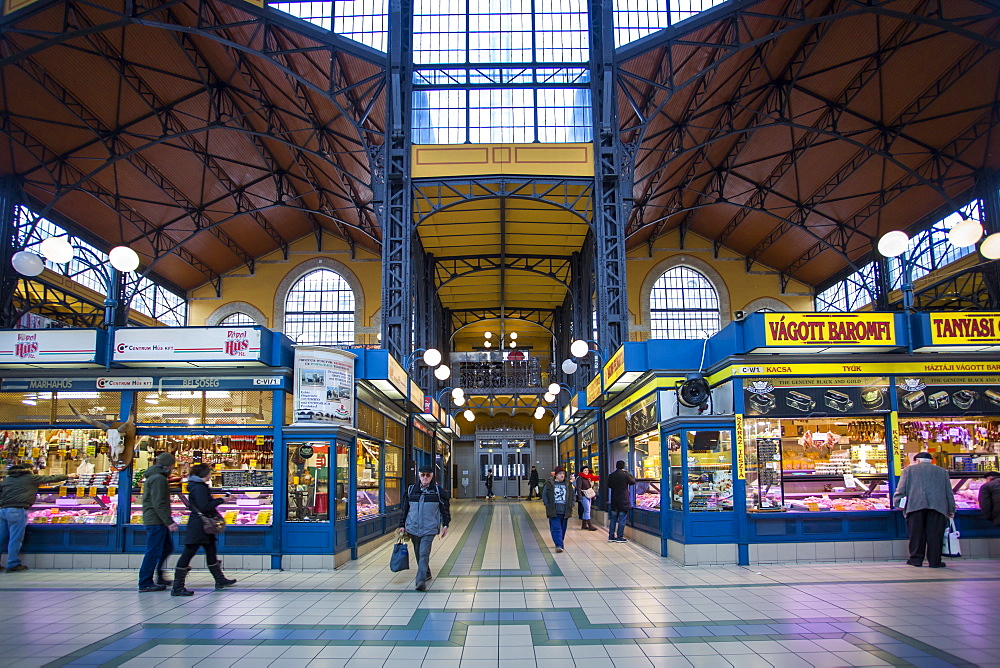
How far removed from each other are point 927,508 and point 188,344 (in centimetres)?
1051

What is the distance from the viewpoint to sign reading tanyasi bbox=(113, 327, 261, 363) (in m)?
10.2

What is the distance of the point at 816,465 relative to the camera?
10.9 m

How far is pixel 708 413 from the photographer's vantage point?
36.4 ft

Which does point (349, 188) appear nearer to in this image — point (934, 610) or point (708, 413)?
point (708, 413)

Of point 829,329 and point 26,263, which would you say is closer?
point 829,329

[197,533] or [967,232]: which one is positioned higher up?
[967,232]

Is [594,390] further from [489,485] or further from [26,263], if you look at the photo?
[489,485]

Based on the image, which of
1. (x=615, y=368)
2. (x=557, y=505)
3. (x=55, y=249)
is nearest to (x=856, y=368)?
(x=615, y=368)

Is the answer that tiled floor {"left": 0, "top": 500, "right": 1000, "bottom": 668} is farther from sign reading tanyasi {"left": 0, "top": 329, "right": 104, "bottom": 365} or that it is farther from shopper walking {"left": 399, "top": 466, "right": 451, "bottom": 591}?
sign reading tanyasi {"left": 0, "top": 329, "right": 104, "bottom": 365}

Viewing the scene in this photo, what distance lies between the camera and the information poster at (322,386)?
1067cm

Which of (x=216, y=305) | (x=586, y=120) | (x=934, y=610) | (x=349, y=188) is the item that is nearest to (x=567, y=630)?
(x=934, y=610)

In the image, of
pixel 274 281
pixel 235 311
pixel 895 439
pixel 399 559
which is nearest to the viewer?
pixel 399 559

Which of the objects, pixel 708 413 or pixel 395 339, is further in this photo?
pixel 395 339

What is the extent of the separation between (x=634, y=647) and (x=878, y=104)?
777 inches
